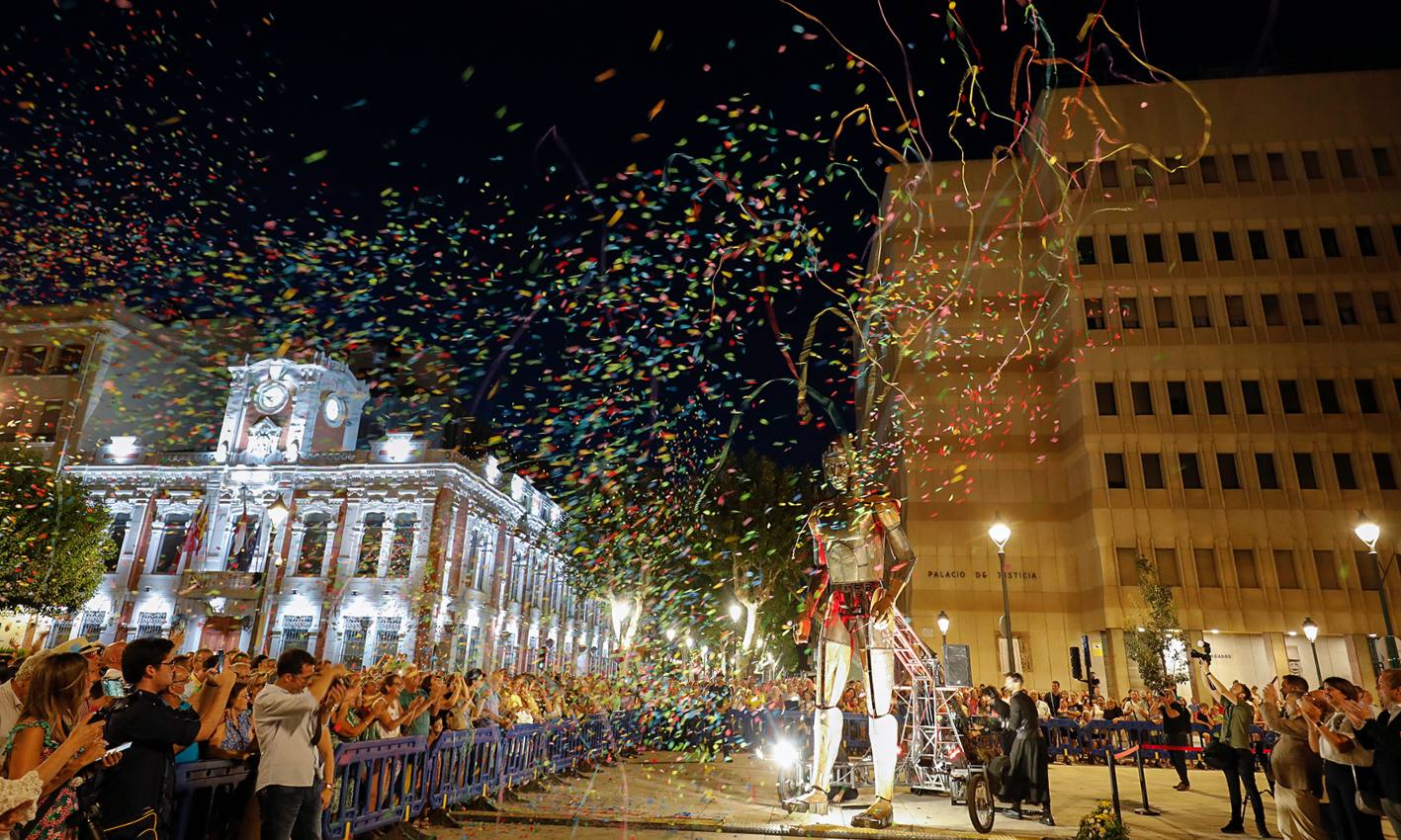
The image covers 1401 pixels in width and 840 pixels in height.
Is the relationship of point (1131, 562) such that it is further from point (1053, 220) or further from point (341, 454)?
point (341, 454)

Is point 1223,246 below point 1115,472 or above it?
above

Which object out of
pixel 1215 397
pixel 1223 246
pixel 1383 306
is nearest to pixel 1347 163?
pixel 1223 246

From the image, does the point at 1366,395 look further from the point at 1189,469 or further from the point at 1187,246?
the point at 1187,246

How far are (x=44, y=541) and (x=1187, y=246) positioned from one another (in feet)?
177

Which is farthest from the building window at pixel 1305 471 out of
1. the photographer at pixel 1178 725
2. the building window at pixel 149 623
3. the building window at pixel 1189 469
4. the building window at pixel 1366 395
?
the building window at pixel 149 623

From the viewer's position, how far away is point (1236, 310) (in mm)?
35719

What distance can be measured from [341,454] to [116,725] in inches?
1627

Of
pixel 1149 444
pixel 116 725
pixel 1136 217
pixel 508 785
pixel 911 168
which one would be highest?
pixel 911 168

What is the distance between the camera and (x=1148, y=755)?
19234 millimetres

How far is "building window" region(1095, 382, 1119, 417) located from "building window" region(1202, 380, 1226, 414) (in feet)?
13.2

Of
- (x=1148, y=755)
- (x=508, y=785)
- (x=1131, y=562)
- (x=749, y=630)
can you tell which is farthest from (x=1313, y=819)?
(x=1131, y=562)

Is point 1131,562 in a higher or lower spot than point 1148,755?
higher

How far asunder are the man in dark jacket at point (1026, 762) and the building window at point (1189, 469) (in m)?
29.5

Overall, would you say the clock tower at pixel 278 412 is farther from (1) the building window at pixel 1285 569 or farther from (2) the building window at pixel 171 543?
(1) the building window at pixel 1285 569
